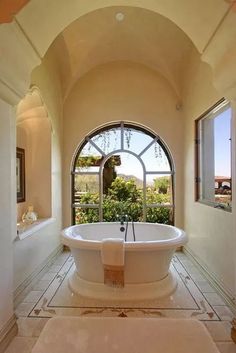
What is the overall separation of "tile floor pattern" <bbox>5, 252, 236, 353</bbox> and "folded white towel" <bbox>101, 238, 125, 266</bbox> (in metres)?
0.48

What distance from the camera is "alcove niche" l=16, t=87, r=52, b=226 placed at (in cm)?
399

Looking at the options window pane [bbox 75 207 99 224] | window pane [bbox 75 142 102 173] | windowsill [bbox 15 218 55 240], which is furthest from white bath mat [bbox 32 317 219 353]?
window pane [bbox 75 142 102 173]

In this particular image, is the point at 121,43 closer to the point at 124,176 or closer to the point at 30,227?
the point at 124,176

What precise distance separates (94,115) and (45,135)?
1094mm

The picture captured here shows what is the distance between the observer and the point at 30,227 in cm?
325

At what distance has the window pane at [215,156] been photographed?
10.0 ft

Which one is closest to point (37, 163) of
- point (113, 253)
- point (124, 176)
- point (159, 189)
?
point (124, 176)

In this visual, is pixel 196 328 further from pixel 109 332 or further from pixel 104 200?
pixel 104 200

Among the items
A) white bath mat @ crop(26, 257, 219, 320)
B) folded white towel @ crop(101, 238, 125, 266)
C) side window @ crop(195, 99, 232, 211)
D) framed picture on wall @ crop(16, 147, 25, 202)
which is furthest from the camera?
framed picture on wall @ crop(16, 147, 25, 202)

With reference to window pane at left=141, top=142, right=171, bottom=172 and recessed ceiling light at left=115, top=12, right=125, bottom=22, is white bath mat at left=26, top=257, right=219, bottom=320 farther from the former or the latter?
recessed ceiling light at left=115, top=12, right=125, bottom=22

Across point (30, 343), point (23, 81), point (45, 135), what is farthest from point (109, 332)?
point (45, 135)

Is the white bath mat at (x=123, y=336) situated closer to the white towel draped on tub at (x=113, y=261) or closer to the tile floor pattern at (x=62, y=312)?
the tile floor pattern at (x=62, y=312)

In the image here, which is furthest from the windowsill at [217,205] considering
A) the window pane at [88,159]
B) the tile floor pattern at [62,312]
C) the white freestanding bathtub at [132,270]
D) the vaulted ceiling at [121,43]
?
the vaulted ceiling at [121,43]

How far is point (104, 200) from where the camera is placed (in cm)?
476
